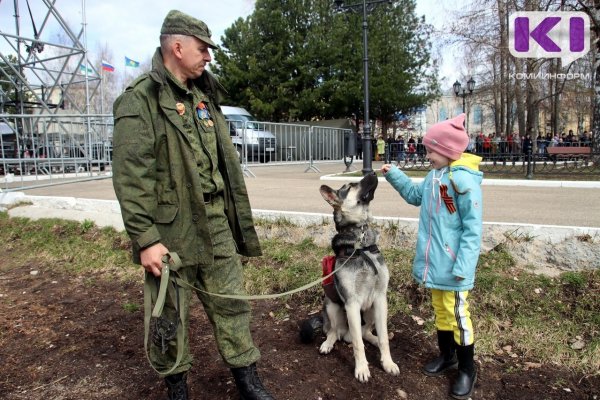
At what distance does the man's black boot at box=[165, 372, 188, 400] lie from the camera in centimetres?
247

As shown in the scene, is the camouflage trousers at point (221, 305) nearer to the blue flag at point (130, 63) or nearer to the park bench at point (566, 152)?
the park bench at point (566, 152)

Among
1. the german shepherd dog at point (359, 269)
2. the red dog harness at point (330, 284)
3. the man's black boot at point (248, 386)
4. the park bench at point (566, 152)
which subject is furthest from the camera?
the park bench at point (566, 152)

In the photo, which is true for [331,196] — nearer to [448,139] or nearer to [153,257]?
[448,139]

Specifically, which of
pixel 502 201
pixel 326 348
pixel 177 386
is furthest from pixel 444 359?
pixel 502 201

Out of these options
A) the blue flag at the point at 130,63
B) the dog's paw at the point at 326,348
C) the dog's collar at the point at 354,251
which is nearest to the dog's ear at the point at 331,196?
the dog's collar at the point at 354,251

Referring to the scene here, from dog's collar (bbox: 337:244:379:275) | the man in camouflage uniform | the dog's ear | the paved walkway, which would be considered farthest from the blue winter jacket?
the paved walkway

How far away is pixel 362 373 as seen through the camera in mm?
2945

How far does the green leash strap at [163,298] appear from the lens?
217cm

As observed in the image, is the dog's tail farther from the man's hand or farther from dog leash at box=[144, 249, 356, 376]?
the man's hand

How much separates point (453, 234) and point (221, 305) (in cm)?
149

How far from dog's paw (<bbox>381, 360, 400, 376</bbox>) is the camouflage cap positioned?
7.85 feet

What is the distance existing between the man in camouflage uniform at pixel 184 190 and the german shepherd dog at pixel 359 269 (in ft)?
2.40

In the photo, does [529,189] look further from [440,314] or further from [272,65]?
[272,65]

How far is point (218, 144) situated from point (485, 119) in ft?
203
